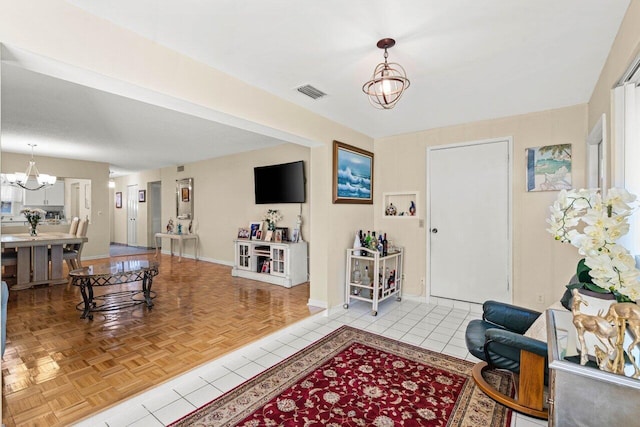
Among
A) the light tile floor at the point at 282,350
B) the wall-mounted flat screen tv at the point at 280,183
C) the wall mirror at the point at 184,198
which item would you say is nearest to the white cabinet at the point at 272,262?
the wall-mounted flat screen tv at the point at 280,183

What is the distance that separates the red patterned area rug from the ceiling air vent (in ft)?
7.82

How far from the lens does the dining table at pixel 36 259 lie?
442 cm

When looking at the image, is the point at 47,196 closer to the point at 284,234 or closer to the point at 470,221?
the point at 284,234

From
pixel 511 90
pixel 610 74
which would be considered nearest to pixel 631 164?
pixel 610 74

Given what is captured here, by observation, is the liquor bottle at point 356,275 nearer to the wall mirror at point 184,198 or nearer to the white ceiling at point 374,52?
the white ceiling at point 374,52

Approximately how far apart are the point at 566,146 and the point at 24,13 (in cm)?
440

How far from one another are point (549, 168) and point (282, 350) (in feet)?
11.0

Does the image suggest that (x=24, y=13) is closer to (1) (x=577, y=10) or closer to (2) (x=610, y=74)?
(1) (x=577, y=10)

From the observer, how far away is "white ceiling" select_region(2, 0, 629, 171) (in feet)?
5.54

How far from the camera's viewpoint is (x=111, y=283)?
3.43 m

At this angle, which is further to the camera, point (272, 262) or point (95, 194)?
point (95, 194)

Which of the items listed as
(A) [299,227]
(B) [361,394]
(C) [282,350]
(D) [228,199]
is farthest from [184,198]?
(B) [361,394]

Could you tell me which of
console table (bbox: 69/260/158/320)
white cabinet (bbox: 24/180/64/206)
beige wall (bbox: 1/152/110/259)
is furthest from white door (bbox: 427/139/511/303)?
white cabinet (bbox: 24/180/64/206)

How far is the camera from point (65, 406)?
182cm
